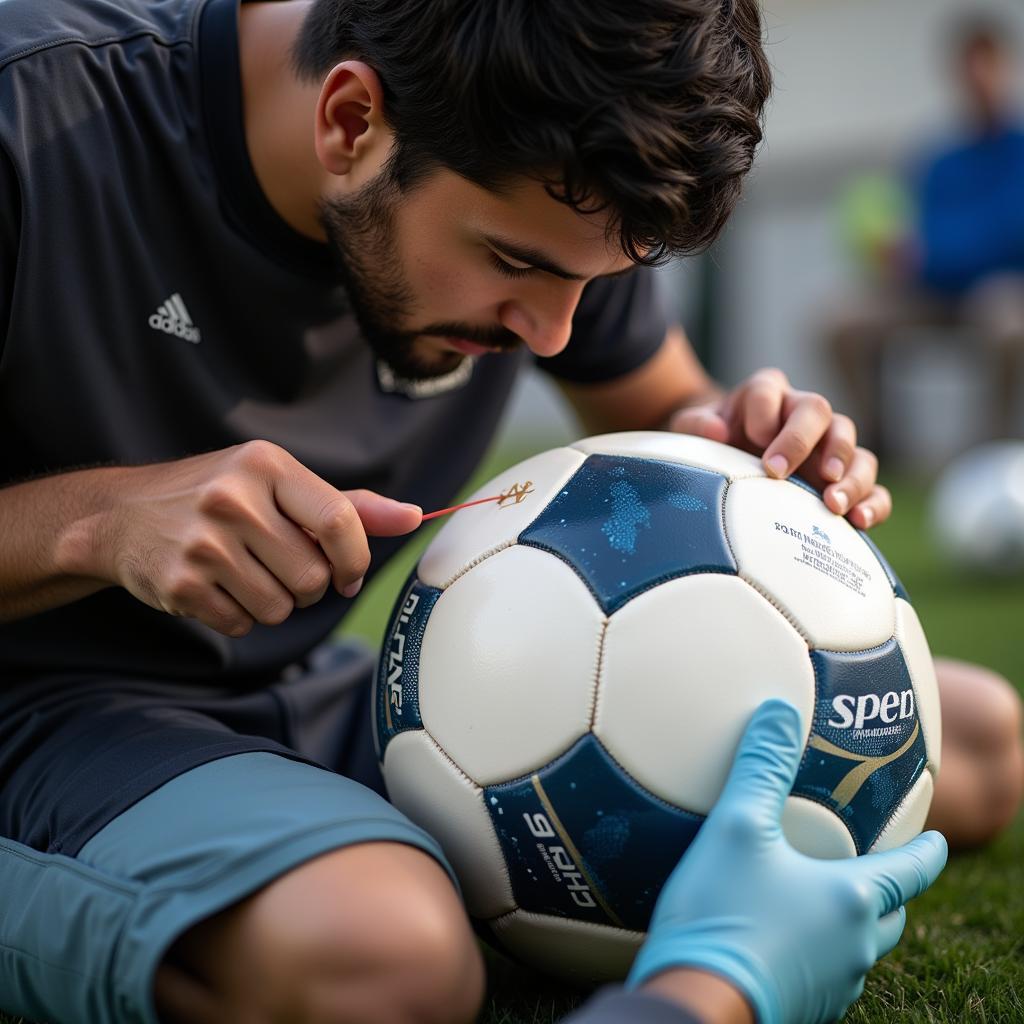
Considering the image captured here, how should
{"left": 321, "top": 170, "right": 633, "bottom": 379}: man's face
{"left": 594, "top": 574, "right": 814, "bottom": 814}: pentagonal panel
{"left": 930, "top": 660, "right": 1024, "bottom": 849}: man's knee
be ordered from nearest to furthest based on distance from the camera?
{"left": 594, "top": 574, "right": 814, "bottom": 814}: pentagonal panel, {"left": 321, "top": 170, "right": 633, "bottom": 379}: man's face, {"left": 930, "top": 660, "right": 1024, "bottom": 849}: man's knee

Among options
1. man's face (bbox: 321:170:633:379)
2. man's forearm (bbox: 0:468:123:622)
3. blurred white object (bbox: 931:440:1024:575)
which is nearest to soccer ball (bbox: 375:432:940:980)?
man's face (bbox: 321:170:633:379)

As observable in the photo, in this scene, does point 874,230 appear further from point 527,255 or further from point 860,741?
point 860,741

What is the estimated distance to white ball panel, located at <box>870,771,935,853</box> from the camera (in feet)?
5.10

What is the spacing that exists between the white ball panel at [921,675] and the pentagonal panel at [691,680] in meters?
0.21

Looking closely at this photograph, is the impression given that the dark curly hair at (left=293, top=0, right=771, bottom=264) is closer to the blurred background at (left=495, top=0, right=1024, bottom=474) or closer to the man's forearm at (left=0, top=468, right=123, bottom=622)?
the man's forearm at (left=0, top=468, right=123, bottom=622)

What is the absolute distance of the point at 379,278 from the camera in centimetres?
185

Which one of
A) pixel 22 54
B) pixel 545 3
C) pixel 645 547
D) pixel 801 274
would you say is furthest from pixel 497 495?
pixel 801 274

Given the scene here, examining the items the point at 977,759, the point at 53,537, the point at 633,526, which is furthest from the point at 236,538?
the point at 977,759

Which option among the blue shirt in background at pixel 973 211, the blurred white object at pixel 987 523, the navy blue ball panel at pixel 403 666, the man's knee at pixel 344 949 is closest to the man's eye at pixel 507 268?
the navy blue ball panel at pixel 403 666

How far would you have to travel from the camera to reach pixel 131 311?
72.2 inches

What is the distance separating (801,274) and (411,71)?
1124 cm

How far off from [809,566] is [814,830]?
0.31 meters

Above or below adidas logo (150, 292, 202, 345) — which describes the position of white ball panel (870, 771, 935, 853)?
below

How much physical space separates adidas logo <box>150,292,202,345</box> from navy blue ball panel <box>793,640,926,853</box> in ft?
3.30
